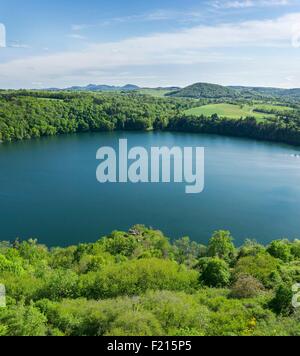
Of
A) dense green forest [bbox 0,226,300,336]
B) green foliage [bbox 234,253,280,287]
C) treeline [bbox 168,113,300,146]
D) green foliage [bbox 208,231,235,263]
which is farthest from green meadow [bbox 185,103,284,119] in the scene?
green foliage [bbox 234,253,280,287]

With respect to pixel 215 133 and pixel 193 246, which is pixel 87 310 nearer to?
pixel 193 246

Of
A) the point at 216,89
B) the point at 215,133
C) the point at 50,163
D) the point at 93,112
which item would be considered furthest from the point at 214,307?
the point at 216,89

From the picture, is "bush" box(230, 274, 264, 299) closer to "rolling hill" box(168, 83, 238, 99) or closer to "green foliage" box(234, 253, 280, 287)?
"green foliage" box(234, 253, 280, 287)

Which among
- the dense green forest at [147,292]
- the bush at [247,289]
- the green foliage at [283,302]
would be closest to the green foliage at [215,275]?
the dense green forest at [147,292]

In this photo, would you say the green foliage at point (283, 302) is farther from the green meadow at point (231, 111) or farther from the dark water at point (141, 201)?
the green meadow at point (231, 111)
